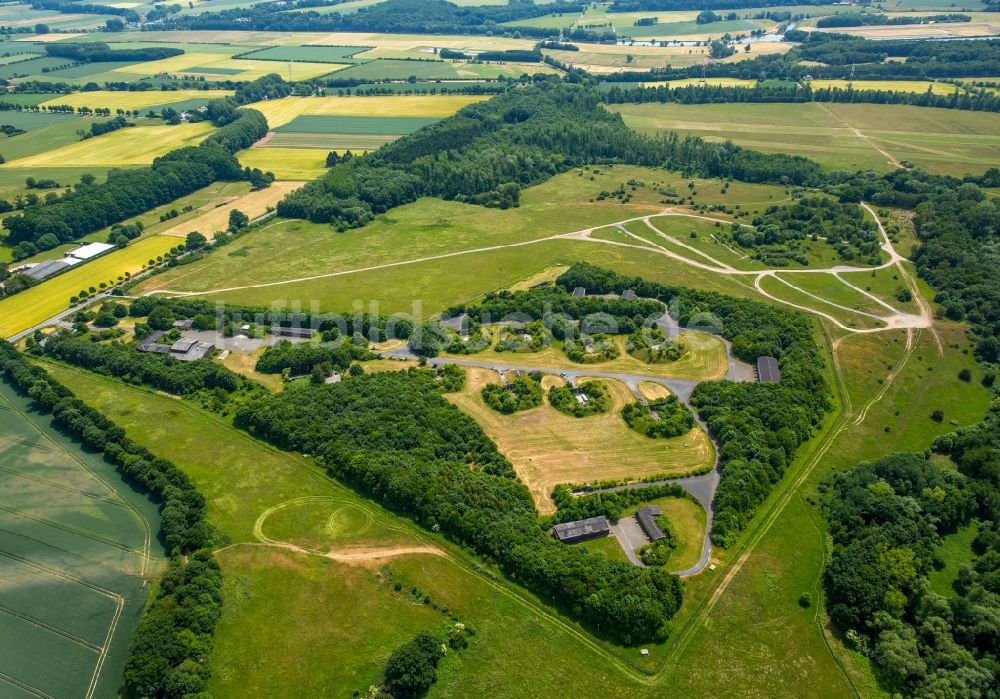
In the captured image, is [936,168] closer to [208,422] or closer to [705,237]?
[705,237]

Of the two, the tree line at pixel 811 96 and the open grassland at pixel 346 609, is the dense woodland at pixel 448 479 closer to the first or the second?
the open grassland at pixel 346 609

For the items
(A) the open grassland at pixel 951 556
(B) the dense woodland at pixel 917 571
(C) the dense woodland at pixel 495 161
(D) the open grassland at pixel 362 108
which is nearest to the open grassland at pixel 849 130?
(C) the dense woodland at pixel 495 161

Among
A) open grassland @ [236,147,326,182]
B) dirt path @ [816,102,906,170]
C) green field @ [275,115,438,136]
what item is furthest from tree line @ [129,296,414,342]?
dirt path @ [816,102,906,170]

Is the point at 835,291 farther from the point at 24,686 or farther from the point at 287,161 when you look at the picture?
the point at 287,161

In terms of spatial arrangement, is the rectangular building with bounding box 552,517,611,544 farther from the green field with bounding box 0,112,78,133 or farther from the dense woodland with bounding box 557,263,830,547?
the green field with bounding box 0,112,78,133

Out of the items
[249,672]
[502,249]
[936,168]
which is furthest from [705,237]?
[249,672]
